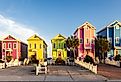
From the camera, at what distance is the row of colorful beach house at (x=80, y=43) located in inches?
2664

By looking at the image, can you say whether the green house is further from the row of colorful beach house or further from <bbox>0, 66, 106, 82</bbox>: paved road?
<bbox>0, 66, 106, 82</bbox>: paved road

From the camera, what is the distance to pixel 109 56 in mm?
68500

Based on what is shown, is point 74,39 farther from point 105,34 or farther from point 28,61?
point 28,61

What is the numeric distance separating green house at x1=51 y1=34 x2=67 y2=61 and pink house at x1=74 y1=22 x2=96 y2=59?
22.2 feet

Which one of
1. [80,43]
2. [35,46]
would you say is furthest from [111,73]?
[35,46]

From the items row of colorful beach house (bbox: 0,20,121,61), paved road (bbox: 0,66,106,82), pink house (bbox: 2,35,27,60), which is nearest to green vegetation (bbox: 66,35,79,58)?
row of colorful beach house (bbox: 0,20,121,61)

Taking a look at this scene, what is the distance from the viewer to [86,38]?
69.0 metres

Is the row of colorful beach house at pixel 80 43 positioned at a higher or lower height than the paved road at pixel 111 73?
higher

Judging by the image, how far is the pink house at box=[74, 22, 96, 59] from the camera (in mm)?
68938

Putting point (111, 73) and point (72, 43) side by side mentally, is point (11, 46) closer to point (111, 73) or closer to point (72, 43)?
point (72, 43)

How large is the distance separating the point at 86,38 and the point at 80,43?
1928mm

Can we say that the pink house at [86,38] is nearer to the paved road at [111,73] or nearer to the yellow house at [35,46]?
the yellow house at [35,46]

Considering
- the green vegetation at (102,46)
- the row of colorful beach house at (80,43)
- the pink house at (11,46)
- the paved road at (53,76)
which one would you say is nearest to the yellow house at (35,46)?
the row of colorful beach house at (80,43)

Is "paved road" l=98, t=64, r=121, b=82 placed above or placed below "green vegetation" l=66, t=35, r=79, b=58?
below
